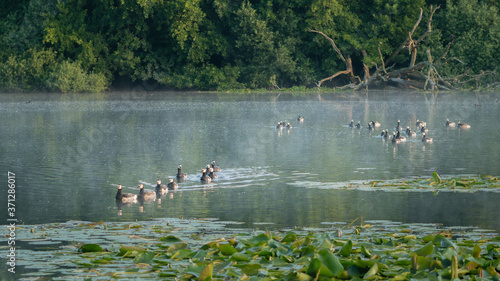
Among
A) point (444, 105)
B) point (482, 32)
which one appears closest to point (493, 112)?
point (444, 105)

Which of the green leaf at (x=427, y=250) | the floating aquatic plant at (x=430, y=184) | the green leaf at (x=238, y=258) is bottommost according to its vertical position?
the floating aquatic plant at (x=430, y=184)

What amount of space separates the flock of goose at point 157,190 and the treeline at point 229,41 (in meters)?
36.1

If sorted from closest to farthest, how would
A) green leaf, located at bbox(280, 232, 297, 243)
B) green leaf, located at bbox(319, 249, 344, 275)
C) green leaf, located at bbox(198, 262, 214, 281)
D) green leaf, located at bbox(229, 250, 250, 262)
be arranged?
green leaf, located at bbox(198, 262, 214, 281) → green leaf, located at bbox(319, 249, 344, 275) → green leaf, located at bbox(229, 250, 250, 262) → green leaf, located at bbox(280, 232, 297, 243)

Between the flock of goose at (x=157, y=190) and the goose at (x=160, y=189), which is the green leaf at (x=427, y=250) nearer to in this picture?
the flock of goose at (x=157, y=190)

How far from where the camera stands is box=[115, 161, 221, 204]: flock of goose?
13.9 metres

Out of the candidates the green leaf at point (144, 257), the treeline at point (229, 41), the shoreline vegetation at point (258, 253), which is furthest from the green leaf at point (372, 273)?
the treeline at point (229, 41)

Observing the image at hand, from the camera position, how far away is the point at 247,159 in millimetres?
19875

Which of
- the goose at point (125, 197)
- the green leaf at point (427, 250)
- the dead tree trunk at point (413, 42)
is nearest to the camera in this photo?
the green leaf at point (427, 250)

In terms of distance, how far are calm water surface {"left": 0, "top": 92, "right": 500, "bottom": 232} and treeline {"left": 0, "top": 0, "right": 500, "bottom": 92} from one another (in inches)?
558

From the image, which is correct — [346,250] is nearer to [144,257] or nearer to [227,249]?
[227,249]

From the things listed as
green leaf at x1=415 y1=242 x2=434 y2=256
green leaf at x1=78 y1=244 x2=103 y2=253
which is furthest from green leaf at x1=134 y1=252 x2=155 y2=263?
green leaf at x1=415 y1=242 x2=434 y2=256

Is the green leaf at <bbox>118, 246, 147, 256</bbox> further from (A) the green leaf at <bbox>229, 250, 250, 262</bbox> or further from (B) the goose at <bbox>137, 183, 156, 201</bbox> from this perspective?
(B) the goose at <bbox>137, 183, 156, 201</bbox>

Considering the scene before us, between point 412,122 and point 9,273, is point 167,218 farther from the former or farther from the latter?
point 412,122

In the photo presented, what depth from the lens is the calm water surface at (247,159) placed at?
41.7ft
